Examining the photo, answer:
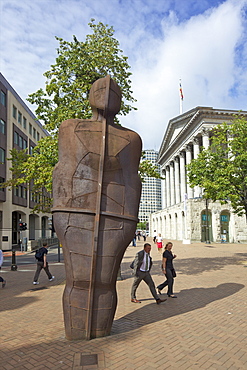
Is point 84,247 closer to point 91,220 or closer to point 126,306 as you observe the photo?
point 91,220

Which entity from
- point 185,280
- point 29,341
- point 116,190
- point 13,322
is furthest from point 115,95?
point 185,280

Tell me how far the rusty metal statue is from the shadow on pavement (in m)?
0.92

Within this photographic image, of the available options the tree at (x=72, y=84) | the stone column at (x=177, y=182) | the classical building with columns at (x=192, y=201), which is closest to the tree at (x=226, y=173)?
the tree at (x=72, y=84)

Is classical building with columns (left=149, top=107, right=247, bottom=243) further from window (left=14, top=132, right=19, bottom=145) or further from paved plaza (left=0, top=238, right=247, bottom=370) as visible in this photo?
paved plaza (left=0, top=238, right=247, bottom=370)

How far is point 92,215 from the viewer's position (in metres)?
6.03

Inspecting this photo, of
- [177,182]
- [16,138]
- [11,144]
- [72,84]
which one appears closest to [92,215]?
[72,84]

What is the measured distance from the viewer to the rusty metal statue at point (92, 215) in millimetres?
5926

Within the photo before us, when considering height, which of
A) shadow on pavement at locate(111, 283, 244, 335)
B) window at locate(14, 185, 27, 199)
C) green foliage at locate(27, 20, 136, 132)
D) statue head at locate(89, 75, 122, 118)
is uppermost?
Result: green foliage at locate(27, 20, 136, 132)

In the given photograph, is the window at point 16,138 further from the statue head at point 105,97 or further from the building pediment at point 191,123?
the statue head at point 105,97

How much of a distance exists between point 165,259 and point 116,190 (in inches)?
186

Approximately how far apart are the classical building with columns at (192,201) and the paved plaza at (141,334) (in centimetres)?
2515

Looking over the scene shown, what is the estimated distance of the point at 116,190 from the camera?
621cm

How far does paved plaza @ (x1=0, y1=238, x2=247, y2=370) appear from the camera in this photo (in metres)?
5.14

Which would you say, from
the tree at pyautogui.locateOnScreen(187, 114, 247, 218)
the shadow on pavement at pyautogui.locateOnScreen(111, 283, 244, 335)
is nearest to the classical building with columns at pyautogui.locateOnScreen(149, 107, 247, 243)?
the tree at pyautogui.locateOnScreen(187, 114, 247, 218)
